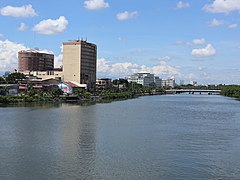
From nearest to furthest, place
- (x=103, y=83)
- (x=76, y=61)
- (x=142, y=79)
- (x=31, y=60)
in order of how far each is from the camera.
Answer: (x=76, y=61)
(x=31, y=60)
(x=103, y=83)
(x=142, y=79)

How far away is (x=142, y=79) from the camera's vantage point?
125312 mm

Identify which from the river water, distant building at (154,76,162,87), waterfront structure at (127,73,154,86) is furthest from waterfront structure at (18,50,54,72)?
distant building at (154,76,162,87)

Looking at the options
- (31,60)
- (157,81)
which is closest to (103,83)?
(31,60)

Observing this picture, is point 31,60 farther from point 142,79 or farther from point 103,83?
point 142,79

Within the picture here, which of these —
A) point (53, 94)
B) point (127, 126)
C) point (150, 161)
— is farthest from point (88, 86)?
point (150, 161)

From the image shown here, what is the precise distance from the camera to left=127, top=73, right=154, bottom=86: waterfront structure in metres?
125

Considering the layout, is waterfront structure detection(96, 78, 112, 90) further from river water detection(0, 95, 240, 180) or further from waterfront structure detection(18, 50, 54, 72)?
river water detection(0, 95, 240, 180)

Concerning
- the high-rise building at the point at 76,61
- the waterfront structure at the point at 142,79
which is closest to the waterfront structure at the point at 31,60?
the high-rise building at the point at 76,61

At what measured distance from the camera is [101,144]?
530 inches

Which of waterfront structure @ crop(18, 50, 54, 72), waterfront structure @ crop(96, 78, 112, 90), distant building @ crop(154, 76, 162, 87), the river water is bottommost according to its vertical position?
the river water

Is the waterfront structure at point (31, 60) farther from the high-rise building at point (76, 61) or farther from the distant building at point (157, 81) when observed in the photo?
the distant building at point (157, 81)

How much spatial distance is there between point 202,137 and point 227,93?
54856 millimetres

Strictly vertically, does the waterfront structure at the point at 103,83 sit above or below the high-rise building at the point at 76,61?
below

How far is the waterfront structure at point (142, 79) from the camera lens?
12531cm
